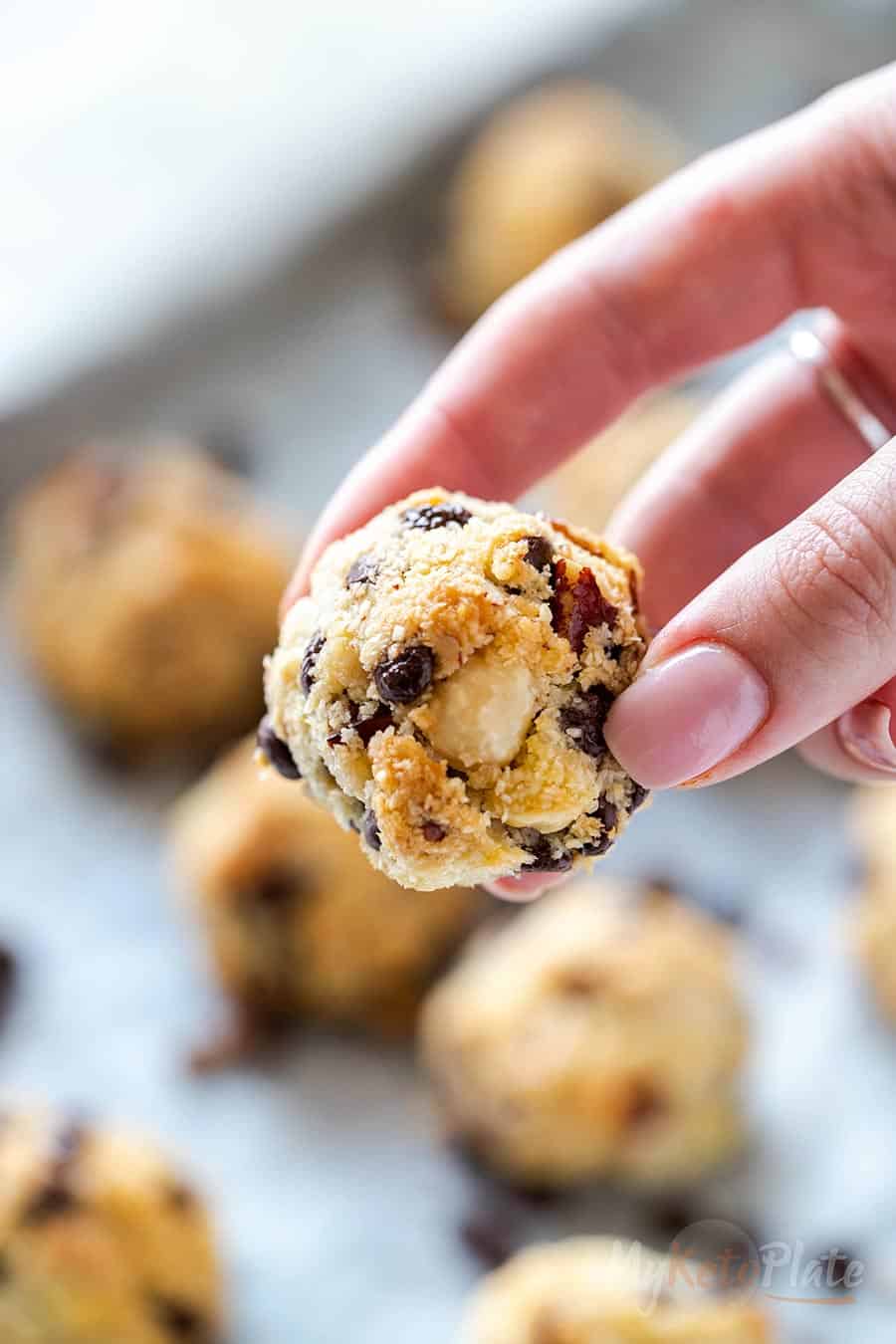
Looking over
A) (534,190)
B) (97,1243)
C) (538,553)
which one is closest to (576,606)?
(538,553)

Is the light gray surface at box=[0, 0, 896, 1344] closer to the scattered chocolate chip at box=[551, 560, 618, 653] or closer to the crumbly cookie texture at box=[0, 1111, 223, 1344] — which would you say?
the crumbly cookie texture at box=[0, 1111, 223, 1344]

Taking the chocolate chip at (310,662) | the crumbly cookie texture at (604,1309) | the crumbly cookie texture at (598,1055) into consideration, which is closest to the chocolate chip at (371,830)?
the chocolate chip at (310,662)

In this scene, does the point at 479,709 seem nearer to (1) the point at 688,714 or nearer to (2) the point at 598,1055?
(1) the point at 688,714

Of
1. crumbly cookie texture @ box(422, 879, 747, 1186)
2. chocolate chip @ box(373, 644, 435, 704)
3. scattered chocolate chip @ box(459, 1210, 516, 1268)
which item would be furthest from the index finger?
scattered chocolate chip @ box(459, 1210, 516, 1268)

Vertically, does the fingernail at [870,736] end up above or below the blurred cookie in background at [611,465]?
below

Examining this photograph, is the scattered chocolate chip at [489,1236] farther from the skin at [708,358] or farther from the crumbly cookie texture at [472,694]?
the crumbly cookie texture at [472,694]

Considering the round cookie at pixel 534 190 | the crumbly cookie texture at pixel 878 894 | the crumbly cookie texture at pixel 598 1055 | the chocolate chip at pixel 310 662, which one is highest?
the round cookie at pixel 534 190
